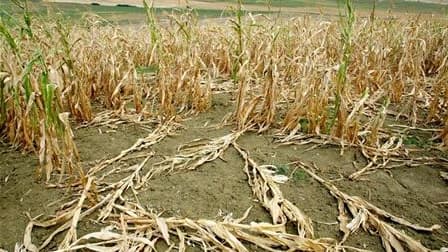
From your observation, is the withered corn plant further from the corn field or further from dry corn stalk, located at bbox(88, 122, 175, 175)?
dry corn stalk, located at bbox(88, 122, 175, 175)

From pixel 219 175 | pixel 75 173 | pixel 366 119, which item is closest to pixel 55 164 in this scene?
pixel 75 173

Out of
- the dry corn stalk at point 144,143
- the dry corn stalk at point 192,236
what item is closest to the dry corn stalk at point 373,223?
the dry corn stalk at point 192,236

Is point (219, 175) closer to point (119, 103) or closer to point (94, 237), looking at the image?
point (94, 237)

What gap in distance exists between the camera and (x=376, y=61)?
12.3ft

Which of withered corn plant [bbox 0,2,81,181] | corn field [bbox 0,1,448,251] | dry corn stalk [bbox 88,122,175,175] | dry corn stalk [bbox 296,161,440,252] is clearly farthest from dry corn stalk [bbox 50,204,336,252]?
dry corn stalk [bbox 88,122,175,175]

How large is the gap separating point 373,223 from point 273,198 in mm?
425

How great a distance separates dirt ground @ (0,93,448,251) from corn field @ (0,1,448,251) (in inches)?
2.1

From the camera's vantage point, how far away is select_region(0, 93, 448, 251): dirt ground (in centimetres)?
176

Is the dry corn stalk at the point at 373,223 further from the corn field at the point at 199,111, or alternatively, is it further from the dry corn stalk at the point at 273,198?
the dry corn stalk at the point at 273,198

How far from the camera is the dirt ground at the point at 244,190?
1763mm

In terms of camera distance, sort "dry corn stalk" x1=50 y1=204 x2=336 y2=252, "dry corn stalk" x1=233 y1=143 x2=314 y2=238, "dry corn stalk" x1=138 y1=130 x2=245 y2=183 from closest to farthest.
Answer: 1. "dry corn stalk" x1=50 y1=204 x2=336 y2=252
2. "dry corn stalk" x1=233 y1=143 x2=314 y2=238
3. "dry corn stalk" x1=138 y1=130 x2=245 y2=183

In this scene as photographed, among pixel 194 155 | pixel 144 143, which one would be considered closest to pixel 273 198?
pixel 194 155

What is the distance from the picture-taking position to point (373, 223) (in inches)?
68.6

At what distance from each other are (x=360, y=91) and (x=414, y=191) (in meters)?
1.47
